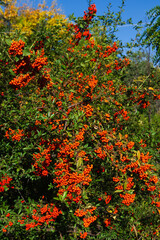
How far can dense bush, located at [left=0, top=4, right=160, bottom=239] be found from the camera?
106 inches

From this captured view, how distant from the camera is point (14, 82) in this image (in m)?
2.53

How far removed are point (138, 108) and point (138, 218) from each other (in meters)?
2.28

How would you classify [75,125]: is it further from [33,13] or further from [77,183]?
[33,13]

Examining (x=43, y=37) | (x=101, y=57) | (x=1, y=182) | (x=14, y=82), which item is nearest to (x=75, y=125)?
(x=14, y=82)

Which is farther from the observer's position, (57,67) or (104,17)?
(104,17)

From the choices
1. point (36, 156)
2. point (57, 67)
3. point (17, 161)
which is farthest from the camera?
point (57, 67)

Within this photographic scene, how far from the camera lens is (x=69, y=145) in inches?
105

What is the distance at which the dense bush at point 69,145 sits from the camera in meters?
2.70

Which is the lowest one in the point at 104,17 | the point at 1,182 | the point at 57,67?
the point at 1,182

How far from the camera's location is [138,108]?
479 centimetres

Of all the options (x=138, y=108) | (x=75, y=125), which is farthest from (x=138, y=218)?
(x=75, y=125)

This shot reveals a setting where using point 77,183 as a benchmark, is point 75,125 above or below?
above

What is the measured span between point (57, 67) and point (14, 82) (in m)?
1.22

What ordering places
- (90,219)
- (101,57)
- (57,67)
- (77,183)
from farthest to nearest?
(101,57), (57,67), (90,219), (77,183)
